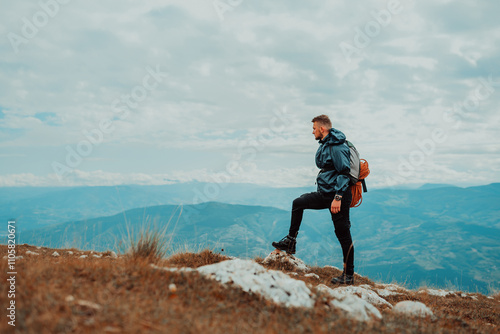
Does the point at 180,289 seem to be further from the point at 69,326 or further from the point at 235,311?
the point at 69,326

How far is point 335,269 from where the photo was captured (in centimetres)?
1012

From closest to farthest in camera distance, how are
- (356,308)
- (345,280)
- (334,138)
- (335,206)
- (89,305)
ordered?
(89,305) → (356,308) → (335,206) → (334,138) → (345,280)

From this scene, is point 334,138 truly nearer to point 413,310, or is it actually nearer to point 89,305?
point 413,310

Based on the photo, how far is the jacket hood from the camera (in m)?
6.90

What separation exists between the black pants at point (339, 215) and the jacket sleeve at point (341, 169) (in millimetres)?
278

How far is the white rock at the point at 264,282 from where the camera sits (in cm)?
404

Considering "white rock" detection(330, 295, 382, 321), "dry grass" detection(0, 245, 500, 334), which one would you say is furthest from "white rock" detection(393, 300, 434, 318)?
"white rock" detection(330, 295, 382, 321)

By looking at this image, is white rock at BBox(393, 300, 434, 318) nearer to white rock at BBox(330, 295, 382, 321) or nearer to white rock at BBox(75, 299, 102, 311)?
white rock at BBox(330, 295, 382, 321)

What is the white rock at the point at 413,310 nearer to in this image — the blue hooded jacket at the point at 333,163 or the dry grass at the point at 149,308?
the dry grass at the point at 149,308

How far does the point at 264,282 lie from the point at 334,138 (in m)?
3.95

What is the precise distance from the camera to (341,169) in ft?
22.2

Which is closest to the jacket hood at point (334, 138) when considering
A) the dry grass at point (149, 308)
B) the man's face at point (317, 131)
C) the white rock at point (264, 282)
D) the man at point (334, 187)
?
the man at point (334, 187)

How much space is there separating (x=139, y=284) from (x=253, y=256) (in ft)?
19.5

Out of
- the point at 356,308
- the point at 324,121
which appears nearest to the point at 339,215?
the point at 324,121
